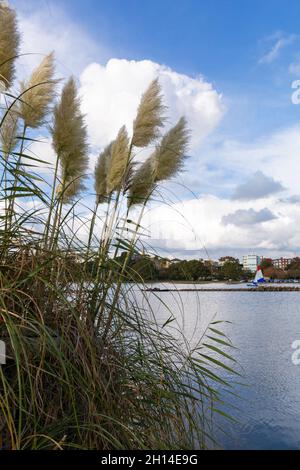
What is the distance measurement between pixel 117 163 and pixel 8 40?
42.7 inches

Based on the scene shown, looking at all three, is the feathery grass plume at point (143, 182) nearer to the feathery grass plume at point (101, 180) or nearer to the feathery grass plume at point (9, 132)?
the feathery grass plume at point (101, 180)

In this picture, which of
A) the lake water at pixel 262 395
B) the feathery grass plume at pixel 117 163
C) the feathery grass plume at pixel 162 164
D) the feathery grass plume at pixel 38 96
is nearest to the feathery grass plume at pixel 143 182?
the feathery grass plume at pixel 162 164

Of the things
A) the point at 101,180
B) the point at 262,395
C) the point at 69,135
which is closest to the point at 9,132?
the point at 69,135

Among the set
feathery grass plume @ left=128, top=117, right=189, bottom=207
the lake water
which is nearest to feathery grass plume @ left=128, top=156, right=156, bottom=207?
feathery grass plume @ left=128, top=117, right=189, bottom=207

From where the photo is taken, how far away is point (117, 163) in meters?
3.19

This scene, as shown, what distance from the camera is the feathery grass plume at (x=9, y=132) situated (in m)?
3.09

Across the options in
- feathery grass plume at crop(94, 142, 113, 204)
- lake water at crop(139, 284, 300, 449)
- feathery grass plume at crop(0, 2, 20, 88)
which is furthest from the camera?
lake water at crop(139, 284, 300, 449)

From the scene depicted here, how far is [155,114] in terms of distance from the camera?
3238mm

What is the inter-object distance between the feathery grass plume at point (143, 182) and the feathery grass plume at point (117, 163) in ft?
0.36

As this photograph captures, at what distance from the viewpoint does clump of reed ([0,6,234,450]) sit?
198 centimetres

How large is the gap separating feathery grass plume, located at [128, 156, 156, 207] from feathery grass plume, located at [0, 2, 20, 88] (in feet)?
3.61

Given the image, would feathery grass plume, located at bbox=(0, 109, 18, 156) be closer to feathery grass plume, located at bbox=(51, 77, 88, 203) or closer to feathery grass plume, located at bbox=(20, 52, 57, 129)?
feathery grass plume, located at bbox=(20, 52, 57, 129)

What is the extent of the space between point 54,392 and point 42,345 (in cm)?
26

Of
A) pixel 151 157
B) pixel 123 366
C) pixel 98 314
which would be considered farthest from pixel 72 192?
pixel 123 366
